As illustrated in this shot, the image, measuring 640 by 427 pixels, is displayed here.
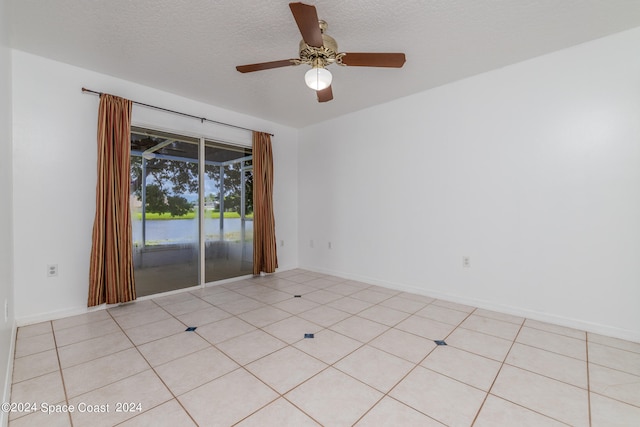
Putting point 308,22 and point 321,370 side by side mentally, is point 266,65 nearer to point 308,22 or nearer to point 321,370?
point 308,22

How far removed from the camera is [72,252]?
10.2ft

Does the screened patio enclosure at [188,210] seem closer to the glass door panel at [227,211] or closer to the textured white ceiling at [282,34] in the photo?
the glass door panel at [227,211]

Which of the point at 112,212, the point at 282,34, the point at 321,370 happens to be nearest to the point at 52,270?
the point at 112,212

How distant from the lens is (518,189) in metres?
3.05

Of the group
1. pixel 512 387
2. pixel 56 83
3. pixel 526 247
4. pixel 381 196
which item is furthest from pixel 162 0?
pixel 526 247

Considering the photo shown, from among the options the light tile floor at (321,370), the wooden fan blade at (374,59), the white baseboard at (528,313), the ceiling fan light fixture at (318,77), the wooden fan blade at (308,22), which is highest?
the wooden fan blade at (374,59)

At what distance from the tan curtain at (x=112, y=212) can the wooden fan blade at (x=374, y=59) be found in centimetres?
278

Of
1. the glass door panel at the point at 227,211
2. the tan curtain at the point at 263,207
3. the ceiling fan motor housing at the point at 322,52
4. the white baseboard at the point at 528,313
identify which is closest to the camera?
the ceiling fan motor housing at the point at 322,52

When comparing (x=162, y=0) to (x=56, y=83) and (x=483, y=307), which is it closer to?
(x=56, y=83)

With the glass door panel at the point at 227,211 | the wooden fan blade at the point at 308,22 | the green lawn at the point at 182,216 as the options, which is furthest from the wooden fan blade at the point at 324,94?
the green lawn at the point at 182,216

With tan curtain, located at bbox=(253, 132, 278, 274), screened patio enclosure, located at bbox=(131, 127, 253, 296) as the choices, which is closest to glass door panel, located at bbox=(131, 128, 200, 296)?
screened patio enclosure, located at bbox=(131, 127, 253, 296)

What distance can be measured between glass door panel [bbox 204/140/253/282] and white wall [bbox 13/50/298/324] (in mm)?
→ 1404

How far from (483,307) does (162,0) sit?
4.34 m

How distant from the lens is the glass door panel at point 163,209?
3689 mm
